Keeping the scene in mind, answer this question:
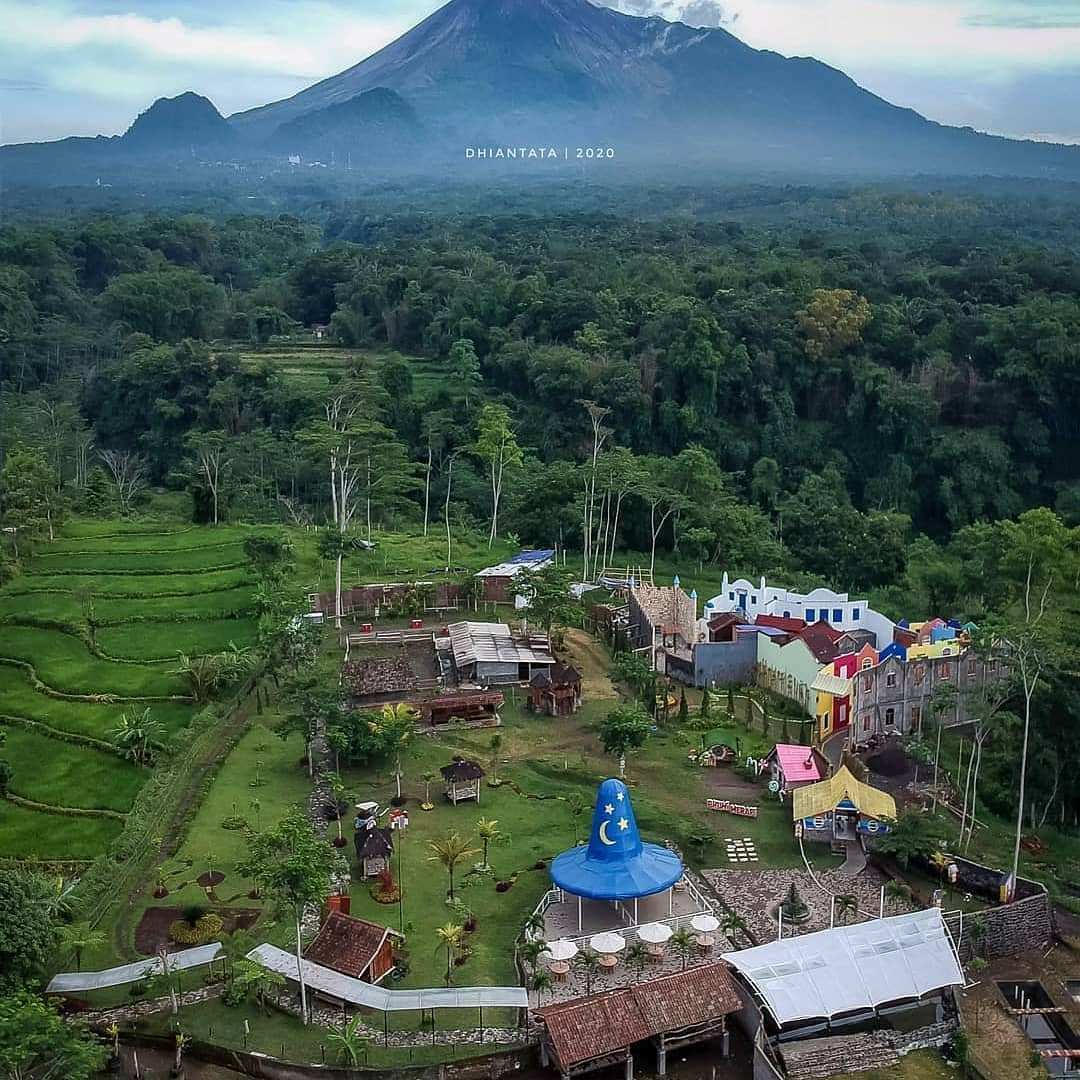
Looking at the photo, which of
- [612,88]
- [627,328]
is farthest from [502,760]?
[612,88]

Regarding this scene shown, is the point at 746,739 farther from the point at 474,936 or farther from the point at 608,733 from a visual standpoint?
the point at 474,936

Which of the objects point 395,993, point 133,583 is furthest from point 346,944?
point 133,583

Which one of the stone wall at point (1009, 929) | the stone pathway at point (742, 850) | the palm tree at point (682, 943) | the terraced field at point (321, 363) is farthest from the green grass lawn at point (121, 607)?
the terraced field at point (321, 363)

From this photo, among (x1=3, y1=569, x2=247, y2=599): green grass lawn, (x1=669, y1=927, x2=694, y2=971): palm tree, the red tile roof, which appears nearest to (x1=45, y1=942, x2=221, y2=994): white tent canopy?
(x1=669, y1=927, x2=694, y2=971): palm tree

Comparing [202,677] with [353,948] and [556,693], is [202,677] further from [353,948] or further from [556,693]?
[353,948]

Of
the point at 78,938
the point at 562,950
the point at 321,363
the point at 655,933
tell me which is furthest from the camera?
the point at 321,363

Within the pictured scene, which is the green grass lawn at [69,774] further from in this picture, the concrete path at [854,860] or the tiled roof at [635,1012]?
the concrete path at [854,860]

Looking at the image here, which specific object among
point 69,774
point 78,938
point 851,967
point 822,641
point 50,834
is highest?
point 822,641
